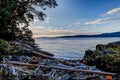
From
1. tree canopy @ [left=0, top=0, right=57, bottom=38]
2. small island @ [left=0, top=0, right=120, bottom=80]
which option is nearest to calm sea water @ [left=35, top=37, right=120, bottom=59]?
tree canopy @ [left=0, top=0, right=57, bottom=38]

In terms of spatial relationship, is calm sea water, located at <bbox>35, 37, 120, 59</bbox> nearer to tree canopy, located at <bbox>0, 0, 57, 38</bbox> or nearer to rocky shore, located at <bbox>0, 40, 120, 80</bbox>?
tree canopy, located at <bbox>0, 0, 57, 38</bbox>

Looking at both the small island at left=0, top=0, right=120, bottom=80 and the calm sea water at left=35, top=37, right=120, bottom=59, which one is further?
the calm sea water at left=35, top=37, right=120, bottom=59

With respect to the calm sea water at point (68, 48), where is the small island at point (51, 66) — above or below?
above

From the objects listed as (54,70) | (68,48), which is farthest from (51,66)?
(68,48)

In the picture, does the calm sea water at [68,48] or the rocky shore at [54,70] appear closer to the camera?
the rocky shore at [54,70]

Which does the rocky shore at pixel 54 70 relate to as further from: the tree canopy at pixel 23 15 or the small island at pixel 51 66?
the tree canopy at pixel 23 15

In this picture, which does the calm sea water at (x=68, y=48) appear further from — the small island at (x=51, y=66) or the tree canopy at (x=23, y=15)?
the small island at (x=51, y=66)

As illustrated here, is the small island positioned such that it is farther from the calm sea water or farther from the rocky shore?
the calm sea water

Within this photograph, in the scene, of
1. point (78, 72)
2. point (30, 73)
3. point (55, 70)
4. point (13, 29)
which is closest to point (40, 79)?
point (30, 73)

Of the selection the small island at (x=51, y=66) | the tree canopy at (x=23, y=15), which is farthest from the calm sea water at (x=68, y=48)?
the small island at (x=51, y=66)

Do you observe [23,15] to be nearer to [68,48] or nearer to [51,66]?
[51,66]

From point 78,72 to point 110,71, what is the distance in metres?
2.05

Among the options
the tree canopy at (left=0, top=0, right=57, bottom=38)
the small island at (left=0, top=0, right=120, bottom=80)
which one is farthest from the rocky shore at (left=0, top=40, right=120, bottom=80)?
the tree canopy at (left=0, top=0, right=57, bottom=38)

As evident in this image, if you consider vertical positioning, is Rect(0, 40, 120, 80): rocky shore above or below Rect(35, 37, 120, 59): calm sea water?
above
